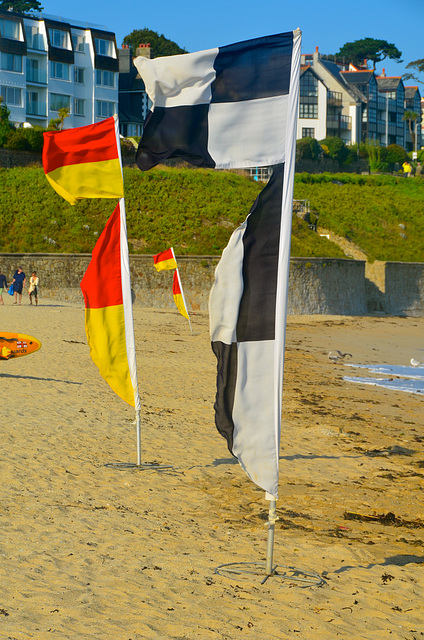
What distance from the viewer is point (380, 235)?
5478 cm

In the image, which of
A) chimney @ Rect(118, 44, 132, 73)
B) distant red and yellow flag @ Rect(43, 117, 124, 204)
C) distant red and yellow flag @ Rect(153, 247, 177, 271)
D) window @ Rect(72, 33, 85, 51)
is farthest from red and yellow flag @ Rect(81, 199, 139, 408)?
A: chimney @ Rect(118, 44, 132, 73)

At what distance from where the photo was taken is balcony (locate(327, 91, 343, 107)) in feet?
313

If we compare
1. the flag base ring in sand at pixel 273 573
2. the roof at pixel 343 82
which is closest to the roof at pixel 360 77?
the roof at pixel 343 82

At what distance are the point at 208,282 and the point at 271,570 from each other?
33327 mm

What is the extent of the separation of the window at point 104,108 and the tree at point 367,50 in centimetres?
7745

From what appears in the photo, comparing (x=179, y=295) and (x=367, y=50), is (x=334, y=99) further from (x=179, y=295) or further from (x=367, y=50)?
(x=179, y=295)

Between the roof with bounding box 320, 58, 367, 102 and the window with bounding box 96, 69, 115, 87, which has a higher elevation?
the roof with bounding box 320, 58, 367, 102

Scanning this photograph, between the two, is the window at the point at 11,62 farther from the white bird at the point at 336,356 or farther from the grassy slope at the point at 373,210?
the white bird at the point at 336,356

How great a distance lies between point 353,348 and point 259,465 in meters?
22.9

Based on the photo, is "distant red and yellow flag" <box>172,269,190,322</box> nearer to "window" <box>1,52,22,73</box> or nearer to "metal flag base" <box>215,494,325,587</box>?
"metal flag base" <box>215,494,325,587</box>

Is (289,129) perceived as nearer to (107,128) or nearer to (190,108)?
(190,108)

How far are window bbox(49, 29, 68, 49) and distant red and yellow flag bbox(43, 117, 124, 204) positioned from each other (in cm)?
6703

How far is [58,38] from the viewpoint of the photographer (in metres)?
71.2

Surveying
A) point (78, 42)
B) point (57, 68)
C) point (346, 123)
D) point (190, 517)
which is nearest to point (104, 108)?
point (57, 68)
